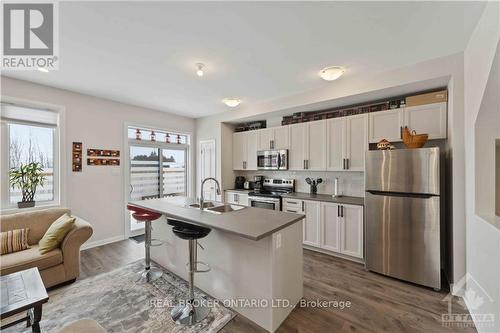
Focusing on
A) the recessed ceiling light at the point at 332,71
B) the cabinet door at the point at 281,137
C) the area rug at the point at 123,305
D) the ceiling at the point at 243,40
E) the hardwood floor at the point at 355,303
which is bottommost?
the hardwood floor at the point at 355,303

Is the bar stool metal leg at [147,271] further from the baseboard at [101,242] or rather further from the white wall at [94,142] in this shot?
the white wall at [94,142]

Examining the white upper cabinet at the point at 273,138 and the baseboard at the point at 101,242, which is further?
the white upper cabinet at the point at 273,138

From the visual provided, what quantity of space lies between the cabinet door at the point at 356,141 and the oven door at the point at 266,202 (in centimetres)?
139

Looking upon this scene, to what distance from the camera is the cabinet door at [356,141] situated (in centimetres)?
325

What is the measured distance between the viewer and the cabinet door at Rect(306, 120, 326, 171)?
3.67 m

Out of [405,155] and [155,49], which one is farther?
[405,155]

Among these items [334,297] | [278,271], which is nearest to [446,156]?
[334,297]

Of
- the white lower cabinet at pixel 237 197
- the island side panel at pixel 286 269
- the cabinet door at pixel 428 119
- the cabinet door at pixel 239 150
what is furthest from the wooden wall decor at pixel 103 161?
the cabinet door at pixel 428 119

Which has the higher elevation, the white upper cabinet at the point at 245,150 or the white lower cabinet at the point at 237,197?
the white upper cabinet at the point at 245,150

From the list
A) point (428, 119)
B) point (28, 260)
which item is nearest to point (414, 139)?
point (428, 119)

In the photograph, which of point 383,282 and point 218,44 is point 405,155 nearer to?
point 383,282

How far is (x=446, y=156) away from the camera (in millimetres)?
2695

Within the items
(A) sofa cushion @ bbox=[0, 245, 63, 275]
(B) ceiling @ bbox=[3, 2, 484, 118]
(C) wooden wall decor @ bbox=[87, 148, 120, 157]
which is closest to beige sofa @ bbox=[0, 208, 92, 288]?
(A) sofa cushion @ bbox=[0, 245, 63, 275]

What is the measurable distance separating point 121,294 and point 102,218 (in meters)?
2.04
